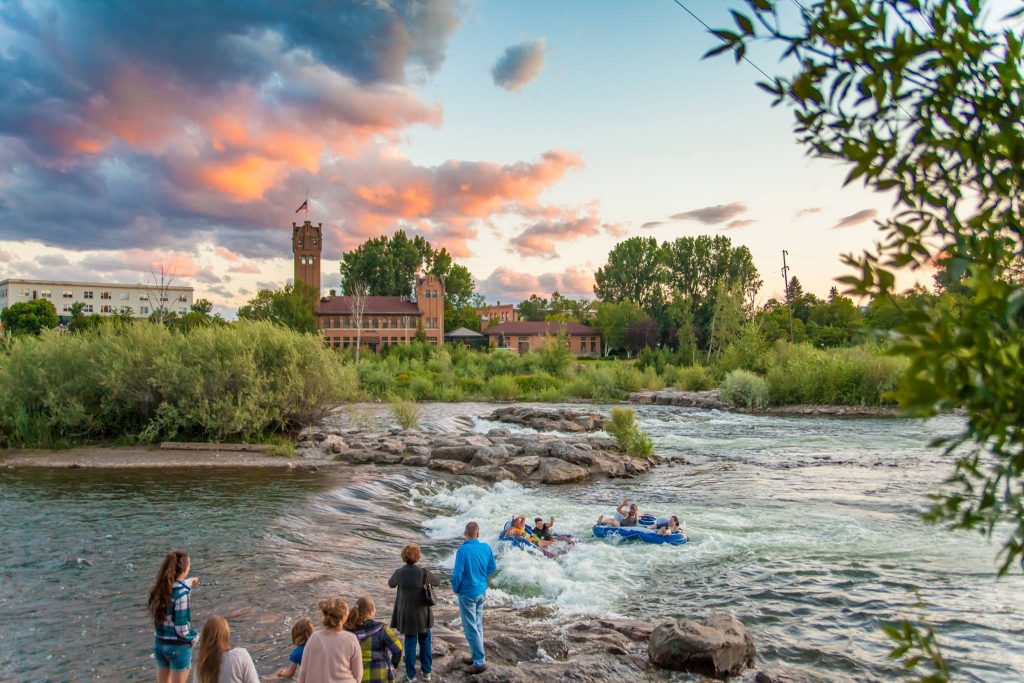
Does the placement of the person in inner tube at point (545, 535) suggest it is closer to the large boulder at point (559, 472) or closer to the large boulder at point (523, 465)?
the large boulder at point (559, 472)

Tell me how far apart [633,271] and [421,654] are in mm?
99037

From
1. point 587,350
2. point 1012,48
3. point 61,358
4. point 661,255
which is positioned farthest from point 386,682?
point 661,255

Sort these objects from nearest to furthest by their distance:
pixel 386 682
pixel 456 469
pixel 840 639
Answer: pixel 386 682
pixel 840 639
pixel 456 469

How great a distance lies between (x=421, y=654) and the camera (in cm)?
734

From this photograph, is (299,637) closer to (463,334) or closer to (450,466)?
(450,466)

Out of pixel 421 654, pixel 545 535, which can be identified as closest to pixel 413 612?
pixel 421 654

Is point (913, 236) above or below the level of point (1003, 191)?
below

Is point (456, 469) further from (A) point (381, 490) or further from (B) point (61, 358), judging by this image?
(B) point (61, 358)

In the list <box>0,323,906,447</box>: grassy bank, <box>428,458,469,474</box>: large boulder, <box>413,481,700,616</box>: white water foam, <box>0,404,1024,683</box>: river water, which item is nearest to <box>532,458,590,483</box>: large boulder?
<box>0,404,1024,683</box>: river water

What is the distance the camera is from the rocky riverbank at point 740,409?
35594 mm

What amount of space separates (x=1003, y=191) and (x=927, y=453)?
24.2m

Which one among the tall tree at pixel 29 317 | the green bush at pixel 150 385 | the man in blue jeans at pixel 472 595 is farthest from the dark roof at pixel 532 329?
the man in blue jeans at pixel 472 595

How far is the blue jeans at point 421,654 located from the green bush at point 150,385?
1582cm

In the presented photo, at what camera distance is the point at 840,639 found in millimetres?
8891
